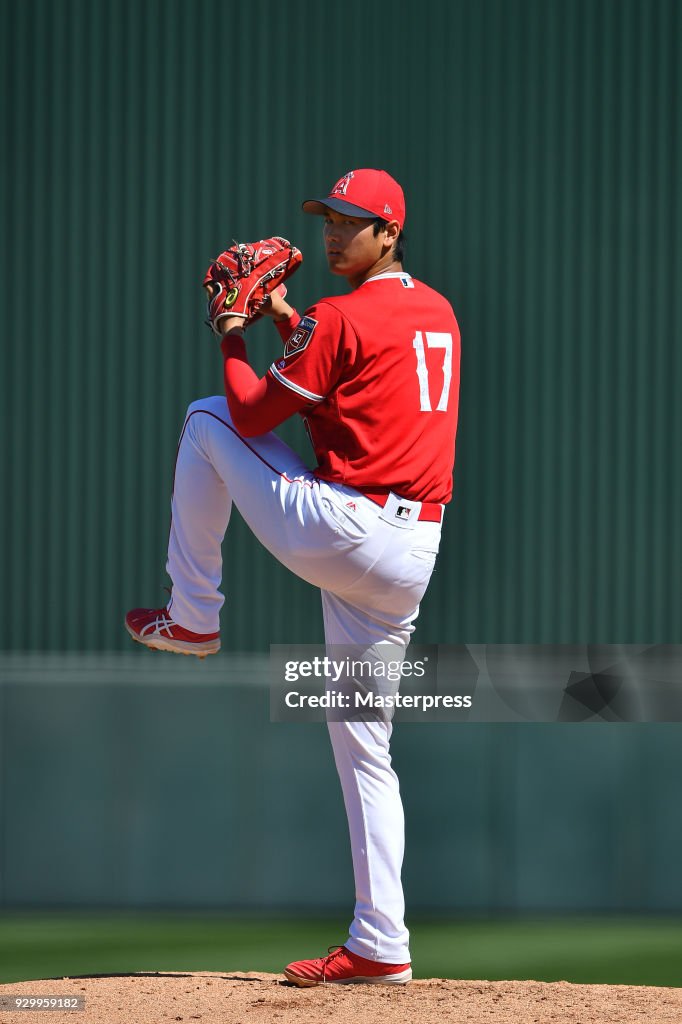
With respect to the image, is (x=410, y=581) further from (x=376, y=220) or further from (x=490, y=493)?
(x=490, y=493)

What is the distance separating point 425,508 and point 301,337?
0.56m

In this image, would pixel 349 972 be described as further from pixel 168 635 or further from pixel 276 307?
pixel 276 307

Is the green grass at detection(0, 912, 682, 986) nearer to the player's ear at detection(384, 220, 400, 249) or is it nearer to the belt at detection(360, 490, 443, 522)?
the belt at detection(360, 490, 443, 522)

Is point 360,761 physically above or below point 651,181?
below

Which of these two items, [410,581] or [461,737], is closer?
[410,581]

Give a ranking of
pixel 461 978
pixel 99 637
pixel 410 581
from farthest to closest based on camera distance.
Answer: pixel 99 637 < pixel 461 978 < pixel 410 581

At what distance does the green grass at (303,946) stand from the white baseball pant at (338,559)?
0.85 meters

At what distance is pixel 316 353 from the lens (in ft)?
11.3

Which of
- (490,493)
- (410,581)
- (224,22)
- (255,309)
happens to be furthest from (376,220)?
(224,22)

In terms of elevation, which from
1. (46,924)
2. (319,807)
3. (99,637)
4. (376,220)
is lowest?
(46,924)

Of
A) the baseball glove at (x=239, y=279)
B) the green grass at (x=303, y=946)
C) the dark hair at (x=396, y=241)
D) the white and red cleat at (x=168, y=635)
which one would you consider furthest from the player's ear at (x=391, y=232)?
the green grass at (x=303, y=946)

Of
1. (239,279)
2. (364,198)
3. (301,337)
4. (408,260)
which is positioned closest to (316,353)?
(301,337)

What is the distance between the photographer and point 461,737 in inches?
215

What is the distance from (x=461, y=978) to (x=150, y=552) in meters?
2.13
